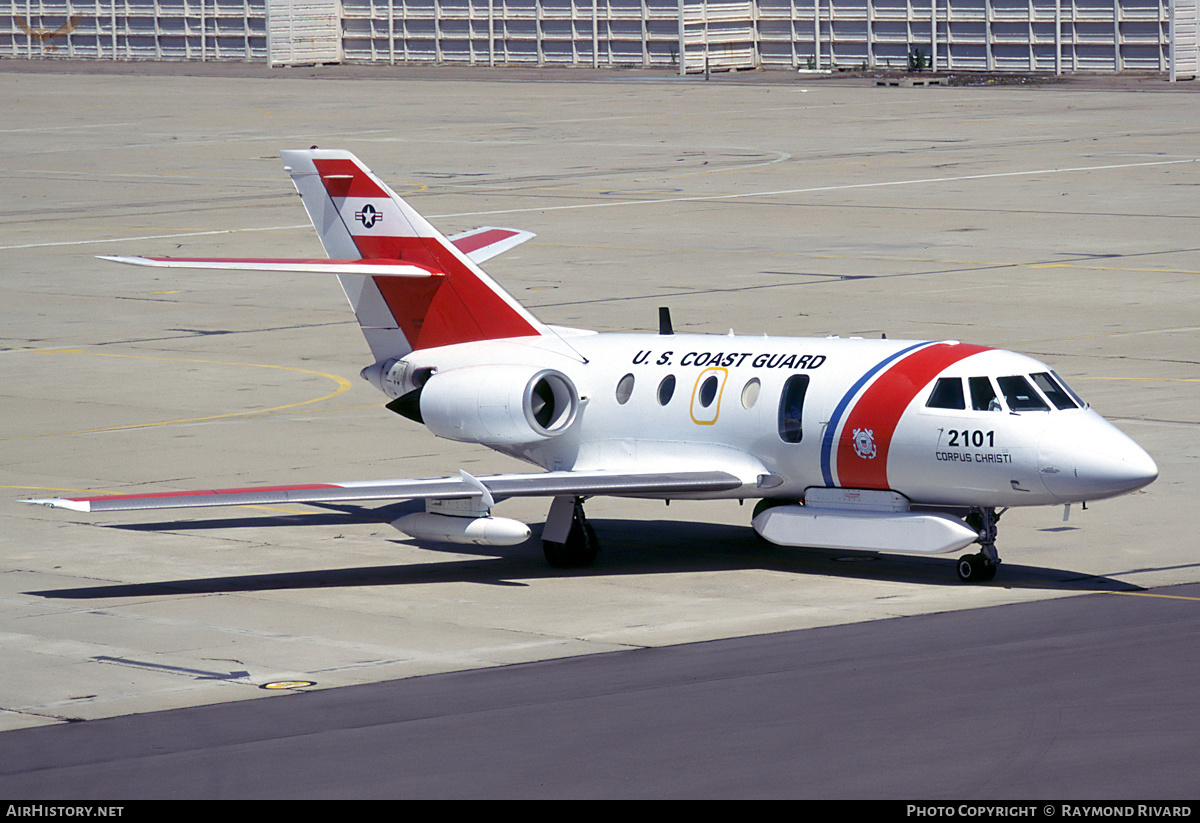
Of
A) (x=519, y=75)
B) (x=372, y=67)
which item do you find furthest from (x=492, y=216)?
(x=372, y=67)

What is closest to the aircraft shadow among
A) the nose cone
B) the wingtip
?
the nose cone

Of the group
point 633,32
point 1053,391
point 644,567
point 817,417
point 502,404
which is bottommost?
point 644,567

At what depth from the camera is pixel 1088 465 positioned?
21625 millimetres

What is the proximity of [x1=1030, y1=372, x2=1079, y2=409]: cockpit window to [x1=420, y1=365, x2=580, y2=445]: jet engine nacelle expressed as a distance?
18.6 feet

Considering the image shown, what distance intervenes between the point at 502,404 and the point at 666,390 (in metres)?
1.99

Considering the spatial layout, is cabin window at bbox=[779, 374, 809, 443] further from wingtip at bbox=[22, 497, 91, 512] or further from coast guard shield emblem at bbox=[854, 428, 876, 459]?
wingtip at bbox=[22, 497, 91, 512]

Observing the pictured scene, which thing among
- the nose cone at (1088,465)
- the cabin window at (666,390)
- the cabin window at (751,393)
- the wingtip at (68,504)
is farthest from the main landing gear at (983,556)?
the wingtip at (68,504)

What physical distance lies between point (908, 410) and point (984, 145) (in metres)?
57.1

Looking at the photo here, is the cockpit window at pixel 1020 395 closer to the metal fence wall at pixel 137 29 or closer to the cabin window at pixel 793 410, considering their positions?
the cabin window at pixel 793 410

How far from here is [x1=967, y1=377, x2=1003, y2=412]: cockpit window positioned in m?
22.2

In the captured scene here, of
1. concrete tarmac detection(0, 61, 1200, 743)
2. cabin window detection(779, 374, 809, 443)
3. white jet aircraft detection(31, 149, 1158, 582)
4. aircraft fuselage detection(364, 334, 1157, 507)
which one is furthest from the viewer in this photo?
cabin window detection(779, 374, 809, 443)

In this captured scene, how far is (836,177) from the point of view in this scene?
7006 cm

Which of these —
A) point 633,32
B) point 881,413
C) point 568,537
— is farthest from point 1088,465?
point 633,32

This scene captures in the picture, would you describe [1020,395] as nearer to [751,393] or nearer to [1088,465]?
[1088,465]
